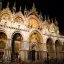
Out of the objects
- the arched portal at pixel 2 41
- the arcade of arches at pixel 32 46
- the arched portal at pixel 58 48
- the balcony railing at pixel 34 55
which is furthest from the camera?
the arched portal at pixel 58 48

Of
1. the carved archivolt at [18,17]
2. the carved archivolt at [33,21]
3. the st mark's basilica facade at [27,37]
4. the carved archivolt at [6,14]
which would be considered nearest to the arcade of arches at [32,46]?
the st mark's basilica facade at [27,37]

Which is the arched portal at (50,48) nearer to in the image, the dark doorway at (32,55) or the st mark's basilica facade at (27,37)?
the st mark's basilica facade at (27,37)

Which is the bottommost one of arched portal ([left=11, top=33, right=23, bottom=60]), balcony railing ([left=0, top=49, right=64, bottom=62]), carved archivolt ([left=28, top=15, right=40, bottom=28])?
balcony railing ([left=0, top=49, right=64, bottom=62])

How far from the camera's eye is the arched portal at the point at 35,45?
92.5 feet

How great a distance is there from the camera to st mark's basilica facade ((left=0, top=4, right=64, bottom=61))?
2511cm

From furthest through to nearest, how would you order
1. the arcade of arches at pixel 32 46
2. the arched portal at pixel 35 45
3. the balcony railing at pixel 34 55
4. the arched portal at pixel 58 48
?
the arched portal at pixel 58 48 → the arched portal at pixel 35 45 → the arcade of arches at pixel 32 46 → the balcony railing at pixel 34 55

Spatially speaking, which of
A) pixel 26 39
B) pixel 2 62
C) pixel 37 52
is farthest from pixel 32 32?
pixel 2 62

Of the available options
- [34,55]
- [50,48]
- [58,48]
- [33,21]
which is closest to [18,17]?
[33,21]

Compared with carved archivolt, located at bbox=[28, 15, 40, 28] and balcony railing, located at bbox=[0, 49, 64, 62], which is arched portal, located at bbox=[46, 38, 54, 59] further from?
carved archivolt, located at bbox=[28, 15, 40, 28]

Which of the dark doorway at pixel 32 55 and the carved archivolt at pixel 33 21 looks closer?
the dark doorway at pixel 32 55

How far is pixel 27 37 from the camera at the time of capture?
→ 89.9ft

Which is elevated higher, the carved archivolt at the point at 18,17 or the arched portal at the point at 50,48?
the carved archivolt at the point at 18,17

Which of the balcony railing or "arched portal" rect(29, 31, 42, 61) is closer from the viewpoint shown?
the balcony railing

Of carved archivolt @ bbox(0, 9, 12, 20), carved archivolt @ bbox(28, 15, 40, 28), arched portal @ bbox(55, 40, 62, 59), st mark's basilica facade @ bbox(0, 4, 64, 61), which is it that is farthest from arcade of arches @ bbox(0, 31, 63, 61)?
carved archivolt @ bbox(0, 9, 12, 20)
